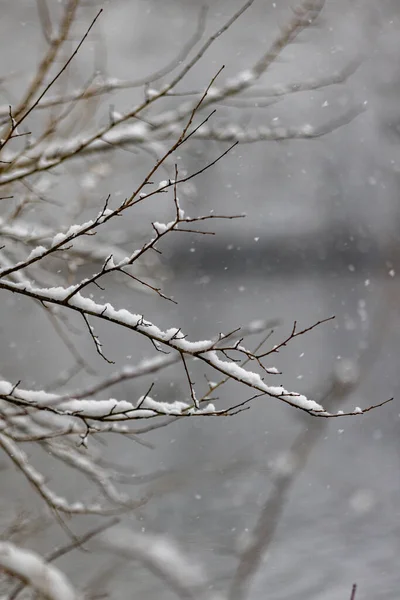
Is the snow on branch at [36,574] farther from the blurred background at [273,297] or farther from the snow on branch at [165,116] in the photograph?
the blurred background at [273,297]

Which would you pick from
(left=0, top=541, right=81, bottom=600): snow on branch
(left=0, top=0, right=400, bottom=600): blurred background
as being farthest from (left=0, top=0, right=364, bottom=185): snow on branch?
(left=0, top=541, right=81, bottom=600): snow on branch

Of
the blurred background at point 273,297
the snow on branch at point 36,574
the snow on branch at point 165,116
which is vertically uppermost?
the blurred background at point 273,297

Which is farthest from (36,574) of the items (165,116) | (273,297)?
(273,297)

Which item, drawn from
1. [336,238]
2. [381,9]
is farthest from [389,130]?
[381,9]

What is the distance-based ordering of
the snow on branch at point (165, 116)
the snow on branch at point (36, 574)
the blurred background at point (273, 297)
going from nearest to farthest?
1. the snow on branch at point (36, 574)
2. the snow on branch at point (165, 116)
3. the blurred background at point (273, 297)

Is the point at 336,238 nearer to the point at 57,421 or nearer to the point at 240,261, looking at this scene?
the point at 240,261

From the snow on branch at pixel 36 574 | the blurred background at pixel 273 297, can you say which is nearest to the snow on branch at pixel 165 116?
the blurred background at pixel 273 297

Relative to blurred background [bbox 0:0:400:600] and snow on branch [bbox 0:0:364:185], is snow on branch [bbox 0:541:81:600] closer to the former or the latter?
snow on branch [bbox 0:0:364:185]

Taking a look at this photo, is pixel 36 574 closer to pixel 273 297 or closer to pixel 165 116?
pixel 165 116
